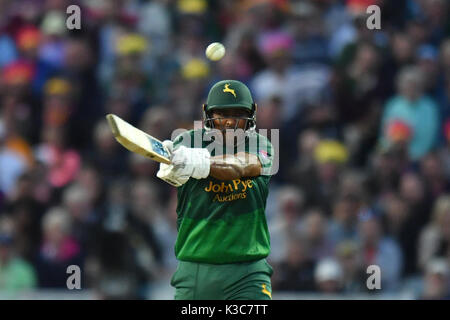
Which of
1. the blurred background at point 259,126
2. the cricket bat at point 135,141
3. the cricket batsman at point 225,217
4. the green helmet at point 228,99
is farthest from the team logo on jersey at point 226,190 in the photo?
the blurred background at point 259,126

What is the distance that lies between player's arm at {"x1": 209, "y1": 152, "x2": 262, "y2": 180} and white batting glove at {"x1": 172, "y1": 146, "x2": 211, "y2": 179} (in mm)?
79

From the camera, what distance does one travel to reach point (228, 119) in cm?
622

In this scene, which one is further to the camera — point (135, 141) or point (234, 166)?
point (234, 166)

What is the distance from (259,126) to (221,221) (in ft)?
16.1

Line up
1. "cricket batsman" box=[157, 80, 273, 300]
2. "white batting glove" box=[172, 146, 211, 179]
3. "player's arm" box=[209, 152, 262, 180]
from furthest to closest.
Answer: "cricket batsman" box=[157, 80, 273, 300], "player's arm" box=[209, 152, 262, 180], "white batting glove" box=[172, 146, 211, 179]

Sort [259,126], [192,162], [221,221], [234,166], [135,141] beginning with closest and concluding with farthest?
[135,141], [192,162], [234,166], [221,221], [259,126]

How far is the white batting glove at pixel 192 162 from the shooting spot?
573cm

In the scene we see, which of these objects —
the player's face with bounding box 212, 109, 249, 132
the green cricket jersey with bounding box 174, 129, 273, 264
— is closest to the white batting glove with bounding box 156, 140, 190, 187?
the green cricket jersey with bounding box 174, 129, 273, 264

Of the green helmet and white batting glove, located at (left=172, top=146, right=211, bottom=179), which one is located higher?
the green helmet

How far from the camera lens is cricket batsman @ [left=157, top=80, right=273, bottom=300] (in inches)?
241

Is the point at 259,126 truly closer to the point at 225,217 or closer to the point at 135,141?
the point at 225,217

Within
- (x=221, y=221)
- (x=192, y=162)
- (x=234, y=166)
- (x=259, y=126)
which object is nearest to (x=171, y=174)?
(x=192, y=162)

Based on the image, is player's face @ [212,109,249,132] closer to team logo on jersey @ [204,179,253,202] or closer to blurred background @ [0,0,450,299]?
team logo on jersey @ [204,179,253,202]
